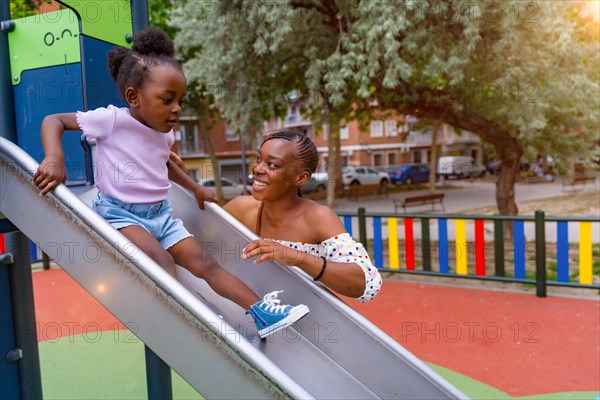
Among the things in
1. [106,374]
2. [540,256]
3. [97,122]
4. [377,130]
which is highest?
[377,130]

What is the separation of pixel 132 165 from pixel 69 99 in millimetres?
837

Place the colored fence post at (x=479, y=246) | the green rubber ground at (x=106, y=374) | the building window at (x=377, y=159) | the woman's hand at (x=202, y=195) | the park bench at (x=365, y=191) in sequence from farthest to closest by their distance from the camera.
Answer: the building window at (x=377, y=159), the park bench at (x=365, y=191), the colored fence post at (x=479, y=246), the green rubber ground at (x=106, y=374), the woman's hand at (x=202, y=195)

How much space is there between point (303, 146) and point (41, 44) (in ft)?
5.37

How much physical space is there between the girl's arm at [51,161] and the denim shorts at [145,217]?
0.28 metres

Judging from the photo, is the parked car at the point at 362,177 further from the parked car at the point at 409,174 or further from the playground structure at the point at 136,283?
the playground structure at the point at 136,283

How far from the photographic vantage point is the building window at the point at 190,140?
3616 centimetres

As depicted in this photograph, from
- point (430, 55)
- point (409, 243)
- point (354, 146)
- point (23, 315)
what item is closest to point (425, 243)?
point (409, 243)

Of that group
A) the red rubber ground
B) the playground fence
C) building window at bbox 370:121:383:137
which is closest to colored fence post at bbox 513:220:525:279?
the playground fence

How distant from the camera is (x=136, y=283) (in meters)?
1.80

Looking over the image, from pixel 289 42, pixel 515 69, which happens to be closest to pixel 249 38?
pixel 289 42

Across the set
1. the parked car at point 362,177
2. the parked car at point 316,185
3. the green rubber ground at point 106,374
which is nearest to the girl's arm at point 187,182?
the green rubber ground at point 106,374

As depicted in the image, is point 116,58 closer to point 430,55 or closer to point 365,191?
point 430,55

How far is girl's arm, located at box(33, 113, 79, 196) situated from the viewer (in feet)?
6.33

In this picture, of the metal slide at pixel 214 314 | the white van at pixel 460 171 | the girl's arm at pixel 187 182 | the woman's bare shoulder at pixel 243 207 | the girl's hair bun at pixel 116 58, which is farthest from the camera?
the white van at pixel 460 171
